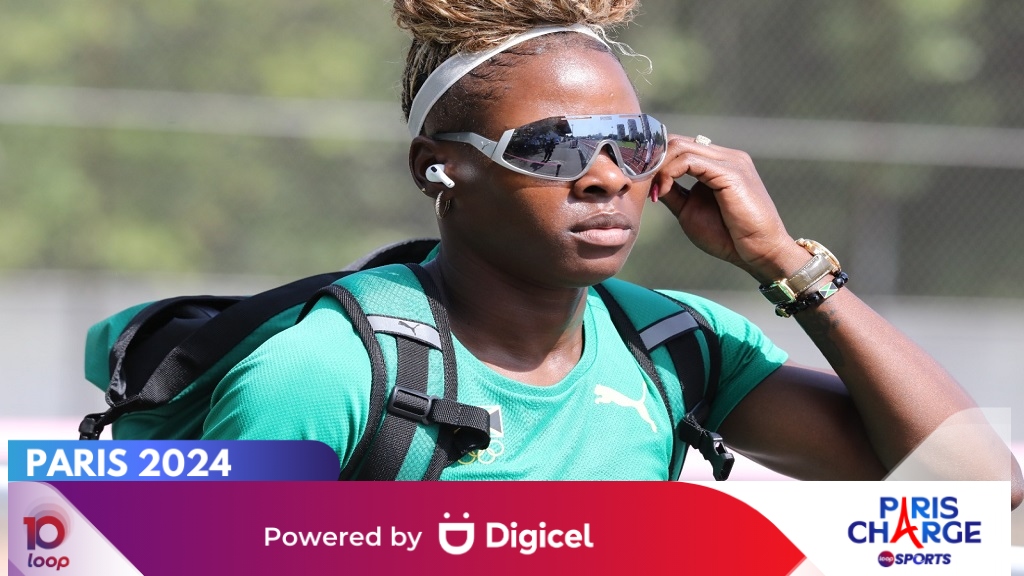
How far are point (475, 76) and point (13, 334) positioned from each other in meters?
7.31

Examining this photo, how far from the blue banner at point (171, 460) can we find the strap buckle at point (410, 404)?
0.13 m

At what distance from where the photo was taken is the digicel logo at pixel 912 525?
5.34 feet

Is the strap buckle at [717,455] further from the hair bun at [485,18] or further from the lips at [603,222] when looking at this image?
the hair bun at [485,18]

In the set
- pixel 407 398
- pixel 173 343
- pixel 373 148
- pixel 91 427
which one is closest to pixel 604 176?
pixel 407 398

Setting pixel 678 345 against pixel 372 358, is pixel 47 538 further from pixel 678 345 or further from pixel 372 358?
pixel 678 345

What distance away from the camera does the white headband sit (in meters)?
1.96

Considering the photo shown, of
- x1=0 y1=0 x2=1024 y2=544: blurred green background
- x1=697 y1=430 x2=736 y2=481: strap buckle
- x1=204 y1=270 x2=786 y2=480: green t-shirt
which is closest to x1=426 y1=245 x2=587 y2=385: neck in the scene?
x1=204 y1=270 x2=786 y2=480: green t-shirt

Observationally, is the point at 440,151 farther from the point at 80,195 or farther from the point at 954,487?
the point at 80,195

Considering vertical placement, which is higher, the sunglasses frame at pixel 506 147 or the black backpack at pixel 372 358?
the sunglasses frame at pixel 506 147

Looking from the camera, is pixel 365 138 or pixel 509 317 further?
pixel 365 138

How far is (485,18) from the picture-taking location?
198 cm

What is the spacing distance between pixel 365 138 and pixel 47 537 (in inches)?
303

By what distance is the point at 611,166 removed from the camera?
1.95 metres

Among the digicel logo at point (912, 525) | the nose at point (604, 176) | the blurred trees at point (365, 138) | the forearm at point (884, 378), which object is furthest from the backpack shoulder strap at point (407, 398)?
the blurred trees at point (365, 138)
